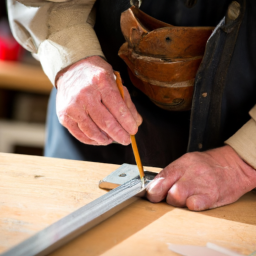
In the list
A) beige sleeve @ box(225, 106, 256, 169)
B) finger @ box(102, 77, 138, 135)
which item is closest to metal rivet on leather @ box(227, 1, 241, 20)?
beige sleeve @ box(225, 106, 256, 169)

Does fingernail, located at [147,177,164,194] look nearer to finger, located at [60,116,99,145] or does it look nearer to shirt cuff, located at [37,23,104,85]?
finger, located at [60,116,99,145]

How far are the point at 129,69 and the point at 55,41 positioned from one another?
0.77 ft

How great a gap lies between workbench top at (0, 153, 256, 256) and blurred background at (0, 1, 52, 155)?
155cm

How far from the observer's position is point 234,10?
92 cm

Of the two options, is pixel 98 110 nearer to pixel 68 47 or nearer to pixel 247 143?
pixel 68 47

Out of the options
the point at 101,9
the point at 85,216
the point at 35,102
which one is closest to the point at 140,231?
the point at 85,216

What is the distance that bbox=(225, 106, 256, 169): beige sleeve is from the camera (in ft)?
2.99

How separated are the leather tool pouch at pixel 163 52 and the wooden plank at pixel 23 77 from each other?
145cm

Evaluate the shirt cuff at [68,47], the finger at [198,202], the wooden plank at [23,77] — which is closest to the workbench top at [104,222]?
the finger at [198,202]

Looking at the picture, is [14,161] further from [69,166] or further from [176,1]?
[176,1]

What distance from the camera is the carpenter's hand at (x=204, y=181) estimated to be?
0.82 m

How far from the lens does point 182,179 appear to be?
2.81 ft

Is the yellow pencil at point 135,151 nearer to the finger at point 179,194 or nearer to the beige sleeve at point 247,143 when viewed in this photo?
the finger at point 179,194

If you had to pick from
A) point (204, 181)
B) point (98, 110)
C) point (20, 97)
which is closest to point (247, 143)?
point (204, 181)
